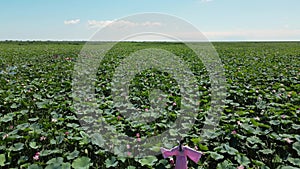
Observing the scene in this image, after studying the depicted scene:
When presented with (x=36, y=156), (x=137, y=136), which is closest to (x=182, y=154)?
(x=137, y=136)

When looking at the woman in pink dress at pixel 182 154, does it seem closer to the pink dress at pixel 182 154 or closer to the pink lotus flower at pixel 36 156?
the pink dress at pixel 182 154

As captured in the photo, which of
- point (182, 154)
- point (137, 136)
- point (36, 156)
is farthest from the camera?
point (137, 136)

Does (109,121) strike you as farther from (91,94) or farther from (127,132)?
(91,94)

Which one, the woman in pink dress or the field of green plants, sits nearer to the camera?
the woman in pink dress

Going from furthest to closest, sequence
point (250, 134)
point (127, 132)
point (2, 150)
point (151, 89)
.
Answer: point (151, 89), point (127, 132), point (250, 134), point (2, 150)

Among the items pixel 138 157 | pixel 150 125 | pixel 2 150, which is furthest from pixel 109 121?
pixel 2 150

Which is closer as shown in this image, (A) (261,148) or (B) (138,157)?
(B) (138,157)

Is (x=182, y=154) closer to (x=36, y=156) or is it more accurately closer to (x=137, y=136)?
(x=137, y=136)

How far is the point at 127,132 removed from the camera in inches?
124

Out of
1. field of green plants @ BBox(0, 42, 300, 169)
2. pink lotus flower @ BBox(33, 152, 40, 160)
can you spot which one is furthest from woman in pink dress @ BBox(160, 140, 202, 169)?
pink lotus flower @ BBox(33, 152, 40, 160)

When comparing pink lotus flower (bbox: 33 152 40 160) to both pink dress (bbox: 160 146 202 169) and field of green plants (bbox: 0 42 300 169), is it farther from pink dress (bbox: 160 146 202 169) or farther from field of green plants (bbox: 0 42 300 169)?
pink dress (bbox: 160 146 202 169)

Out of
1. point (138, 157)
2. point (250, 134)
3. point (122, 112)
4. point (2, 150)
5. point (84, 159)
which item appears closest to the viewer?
point (84, 159)

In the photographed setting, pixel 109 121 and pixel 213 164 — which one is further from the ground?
pixel 109 121

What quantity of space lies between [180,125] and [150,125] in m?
0.38
